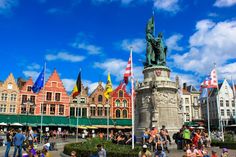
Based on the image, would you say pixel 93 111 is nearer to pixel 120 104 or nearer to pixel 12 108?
pixel 120 104

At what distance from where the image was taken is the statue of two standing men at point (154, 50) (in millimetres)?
27406

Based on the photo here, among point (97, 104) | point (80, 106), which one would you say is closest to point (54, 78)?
point (80, 106)

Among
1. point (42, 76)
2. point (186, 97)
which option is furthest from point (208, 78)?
point (186, 97)

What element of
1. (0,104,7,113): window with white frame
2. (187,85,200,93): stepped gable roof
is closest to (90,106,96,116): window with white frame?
(0,104,7,113): window with white frame

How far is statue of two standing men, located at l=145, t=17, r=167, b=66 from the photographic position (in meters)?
27.4

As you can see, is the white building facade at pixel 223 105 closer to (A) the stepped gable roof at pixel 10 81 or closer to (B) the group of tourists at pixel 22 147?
(A) the stepped gable roof at pixel 10 81

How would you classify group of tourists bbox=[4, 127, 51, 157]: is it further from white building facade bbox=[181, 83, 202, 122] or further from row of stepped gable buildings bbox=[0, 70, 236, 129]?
white building facade bbox=[181, 83, 202, 122]

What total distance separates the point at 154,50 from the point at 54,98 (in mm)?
32960

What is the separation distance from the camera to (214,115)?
233ft

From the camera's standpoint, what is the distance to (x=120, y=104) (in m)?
60.9

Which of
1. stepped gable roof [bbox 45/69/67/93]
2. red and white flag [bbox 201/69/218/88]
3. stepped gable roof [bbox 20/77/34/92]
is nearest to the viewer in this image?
red and white flag [bbox 201/69/218/88]

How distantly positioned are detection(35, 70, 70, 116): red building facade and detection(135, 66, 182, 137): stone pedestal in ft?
105

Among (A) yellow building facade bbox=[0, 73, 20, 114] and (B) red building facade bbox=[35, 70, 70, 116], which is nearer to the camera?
(A) yellow building facade bbox=[0, 73, 20, 114]

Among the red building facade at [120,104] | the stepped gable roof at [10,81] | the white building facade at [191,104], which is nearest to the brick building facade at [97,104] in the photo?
the red building facade at [120,104]
